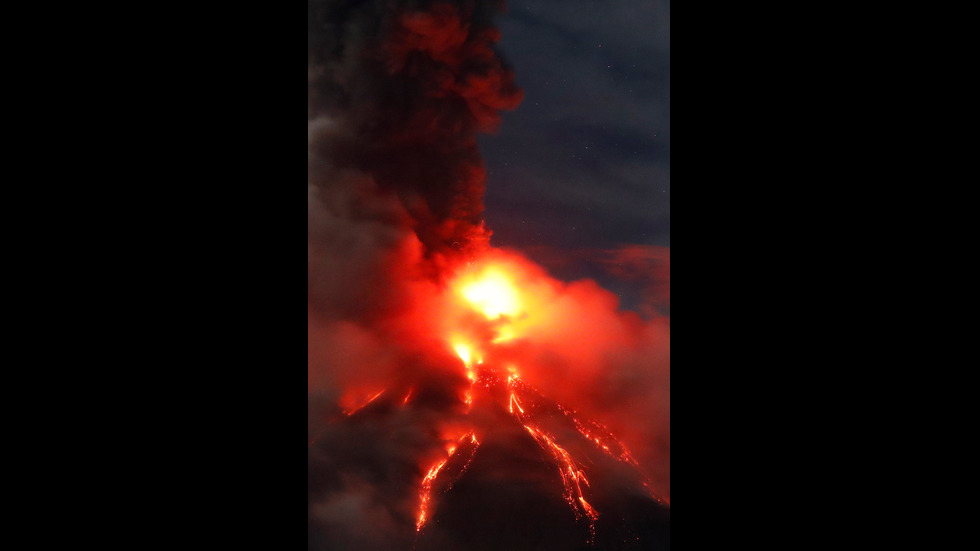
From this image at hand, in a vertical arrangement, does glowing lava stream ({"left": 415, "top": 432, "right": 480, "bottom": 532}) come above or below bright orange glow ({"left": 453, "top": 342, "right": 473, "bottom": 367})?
below

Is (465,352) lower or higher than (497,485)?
higher

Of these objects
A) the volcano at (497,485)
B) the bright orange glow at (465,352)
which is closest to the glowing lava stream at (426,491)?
the volcano at (497,485)

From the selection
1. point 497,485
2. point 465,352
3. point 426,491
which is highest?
point 465,352

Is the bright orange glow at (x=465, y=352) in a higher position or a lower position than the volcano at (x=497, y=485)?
higher

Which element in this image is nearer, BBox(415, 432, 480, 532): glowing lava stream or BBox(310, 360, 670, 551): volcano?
BBox(310, 360, 670, 551): volcano

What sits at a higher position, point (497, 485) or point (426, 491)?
point (497, 485)

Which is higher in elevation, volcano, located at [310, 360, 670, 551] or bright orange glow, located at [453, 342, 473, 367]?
bright orange glow, located at [453, 342, 473, 367]

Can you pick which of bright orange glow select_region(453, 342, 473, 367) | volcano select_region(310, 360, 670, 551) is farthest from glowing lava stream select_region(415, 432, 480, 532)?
bright orange glow select_region(453, 342, 473, 367)

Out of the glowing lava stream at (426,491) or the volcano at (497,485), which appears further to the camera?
the glowing lava stream at (426,491)

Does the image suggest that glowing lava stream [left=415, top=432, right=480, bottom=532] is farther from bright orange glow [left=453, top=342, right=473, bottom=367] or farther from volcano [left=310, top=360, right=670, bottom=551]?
bright orange glow [left=453, top=342, right=473, bottom=367]

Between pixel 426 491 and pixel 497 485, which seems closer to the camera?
pixel 497 485

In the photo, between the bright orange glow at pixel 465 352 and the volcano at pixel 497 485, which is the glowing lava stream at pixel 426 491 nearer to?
the volcano at pixel 497 485
